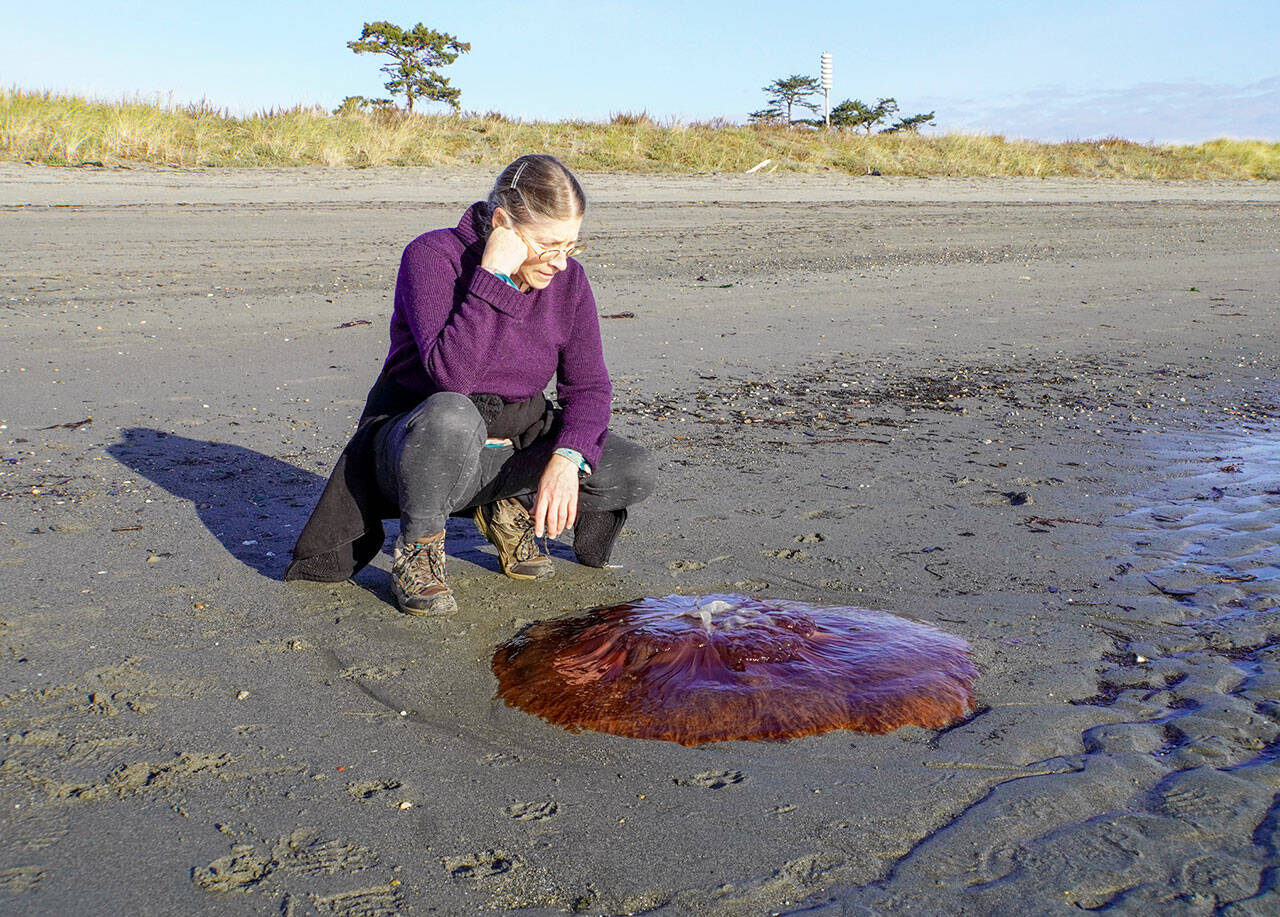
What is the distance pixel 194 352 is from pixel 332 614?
4464mm

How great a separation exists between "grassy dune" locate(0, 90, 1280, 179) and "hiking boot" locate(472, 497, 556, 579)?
39.2ft

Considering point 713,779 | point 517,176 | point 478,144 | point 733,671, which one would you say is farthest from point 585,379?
point 478,144

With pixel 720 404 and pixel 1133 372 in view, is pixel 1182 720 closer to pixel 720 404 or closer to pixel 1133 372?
pixel 720 404

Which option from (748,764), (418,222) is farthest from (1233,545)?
(418,222)

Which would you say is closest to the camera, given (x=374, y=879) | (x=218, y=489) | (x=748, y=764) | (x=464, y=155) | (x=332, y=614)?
(x=374, y=879)

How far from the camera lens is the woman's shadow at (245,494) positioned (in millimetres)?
4254

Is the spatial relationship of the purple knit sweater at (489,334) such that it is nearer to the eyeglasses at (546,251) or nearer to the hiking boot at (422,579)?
the eyeglasses at (546,251)

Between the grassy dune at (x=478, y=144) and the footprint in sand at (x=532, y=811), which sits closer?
the footprint in sand at (x=532, y=811)

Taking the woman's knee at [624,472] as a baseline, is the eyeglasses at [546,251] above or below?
above

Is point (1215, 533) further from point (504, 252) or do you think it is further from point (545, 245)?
point (504, 252)

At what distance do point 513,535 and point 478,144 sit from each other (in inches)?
600

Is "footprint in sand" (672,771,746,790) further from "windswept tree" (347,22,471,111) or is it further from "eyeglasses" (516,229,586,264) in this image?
"windswept tree" (347,22,471,111)

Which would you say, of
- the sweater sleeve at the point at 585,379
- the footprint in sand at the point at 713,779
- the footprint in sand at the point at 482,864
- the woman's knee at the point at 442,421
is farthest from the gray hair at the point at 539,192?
the footprint in sand at the point at 482,864

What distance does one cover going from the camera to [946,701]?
3.14 m
